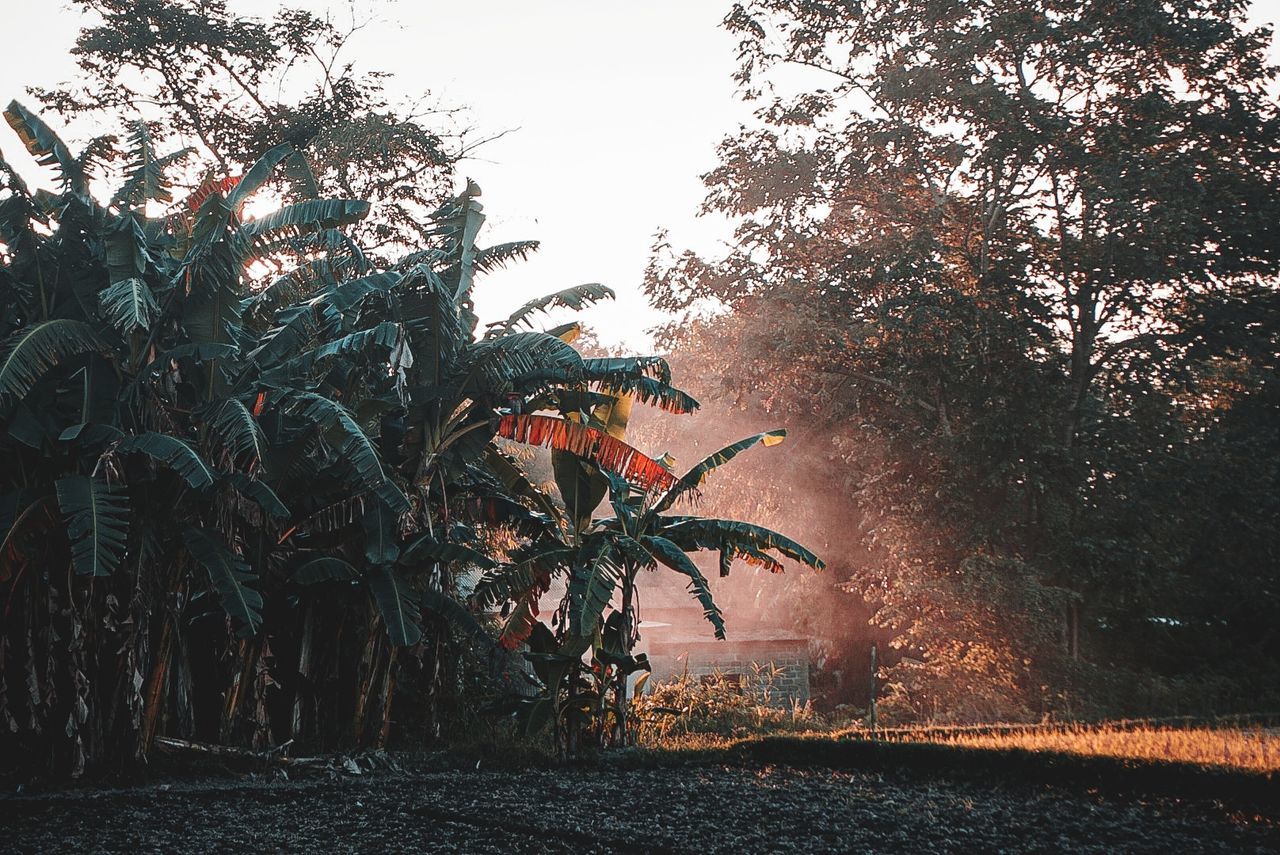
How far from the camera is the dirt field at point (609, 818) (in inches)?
280

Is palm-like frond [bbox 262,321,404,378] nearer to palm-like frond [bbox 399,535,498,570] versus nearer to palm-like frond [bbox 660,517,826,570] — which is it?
palm-like frond [bbox 399,535,498,570]

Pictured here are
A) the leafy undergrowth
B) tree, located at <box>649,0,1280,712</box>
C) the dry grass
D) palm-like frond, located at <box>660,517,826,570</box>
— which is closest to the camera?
the dry grass

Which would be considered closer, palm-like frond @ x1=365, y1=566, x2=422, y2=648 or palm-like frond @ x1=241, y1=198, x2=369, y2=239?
palm-like frond @ x1=365, y1=566, x2=422, y2=648

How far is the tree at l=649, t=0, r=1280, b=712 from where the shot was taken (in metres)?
18.4

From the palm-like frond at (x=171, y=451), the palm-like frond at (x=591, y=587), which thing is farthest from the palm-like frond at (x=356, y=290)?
the palm-like frond at (x=591, y=587)

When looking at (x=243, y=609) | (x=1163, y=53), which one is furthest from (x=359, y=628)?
Result: (x=1163, y=53)

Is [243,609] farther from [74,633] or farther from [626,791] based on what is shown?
[626,791]

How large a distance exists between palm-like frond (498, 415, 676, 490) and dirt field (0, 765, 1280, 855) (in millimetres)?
3431

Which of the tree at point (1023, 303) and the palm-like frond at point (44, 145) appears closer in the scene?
the palm-like frond at point (44, 145)

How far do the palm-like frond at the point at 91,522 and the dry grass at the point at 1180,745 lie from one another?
7.87 m

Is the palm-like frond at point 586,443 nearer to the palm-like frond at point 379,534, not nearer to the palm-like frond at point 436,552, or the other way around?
the palm-like frond at point 436,552

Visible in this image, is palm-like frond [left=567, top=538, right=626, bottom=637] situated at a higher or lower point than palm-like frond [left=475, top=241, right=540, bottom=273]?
lower

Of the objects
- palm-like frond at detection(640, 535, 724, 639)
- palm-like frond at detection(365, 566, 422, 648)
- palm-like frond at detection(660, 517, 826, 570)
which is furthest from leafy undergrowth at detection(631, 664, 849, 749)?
palm-like frond at detection(365, 566, 422, 648)

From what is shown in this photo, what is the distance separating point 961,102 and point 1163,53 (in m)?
3.61
